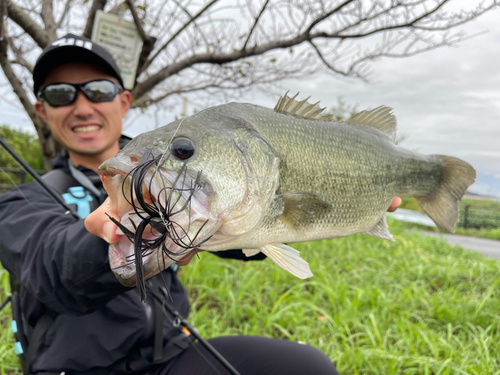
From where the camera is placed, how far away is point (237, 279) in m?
4.28

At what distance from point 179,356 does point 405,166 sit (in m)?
1.77

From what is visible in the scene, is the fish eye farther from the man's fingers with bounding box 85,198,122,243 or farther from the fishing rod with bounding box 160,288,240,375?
the fishing rod with bounding box 160,288,240,375

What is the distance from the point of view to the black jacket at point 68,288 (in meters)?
1.34

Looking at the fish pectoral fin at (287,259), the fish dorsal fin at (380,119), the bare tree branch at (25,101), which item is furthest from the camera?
the bare tree branch at (25,101)

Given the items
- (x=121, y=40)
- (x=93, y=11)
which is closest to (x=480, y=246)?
(x=121, y=40)

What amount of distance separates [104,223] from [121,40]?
274 centimetres

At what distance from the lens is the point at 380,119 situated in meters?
1.85

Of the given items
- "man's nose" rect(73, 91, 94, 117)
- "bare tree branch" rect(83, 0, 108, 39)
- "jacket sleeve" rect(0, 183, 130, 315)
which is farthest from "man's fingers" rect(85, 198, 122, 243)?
"bare tree branch" rect(83, 0, 108, 39)

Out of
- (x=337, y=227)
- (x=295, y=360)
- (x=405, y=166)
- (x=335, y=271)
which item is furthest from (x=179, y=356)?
(x=335, y=271)

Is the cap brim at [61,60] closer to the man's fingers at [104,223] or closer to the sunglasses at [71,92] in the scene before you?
the sunglasses at [71,92]

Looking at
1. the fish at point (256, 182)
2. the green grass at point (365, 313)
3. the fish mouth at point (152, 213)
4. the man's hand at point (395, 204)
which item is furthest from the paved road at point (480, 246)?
the fish mouth at point (152, 213)

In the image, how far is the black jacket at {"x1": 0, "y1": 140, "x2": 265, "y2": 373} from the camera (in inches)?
52.9

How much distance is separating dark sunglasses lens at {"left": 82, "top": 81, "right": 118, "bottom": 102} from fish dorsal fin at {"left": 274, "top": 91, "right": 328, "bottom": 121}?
1.23 m

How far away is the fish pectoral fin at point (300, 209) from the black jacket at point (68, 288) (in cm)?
71
